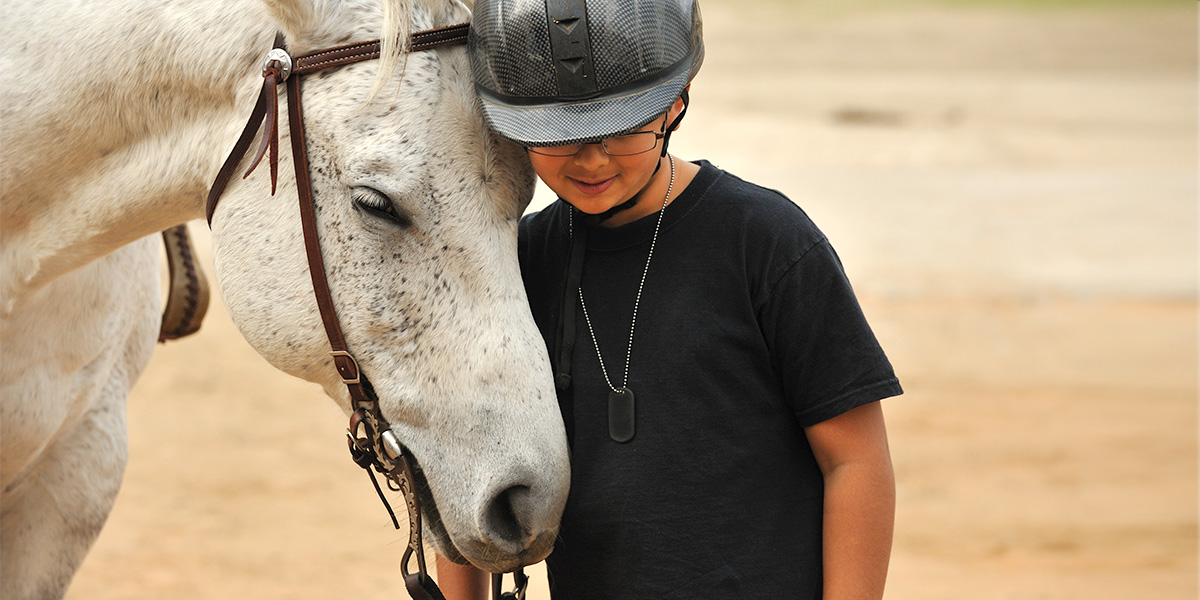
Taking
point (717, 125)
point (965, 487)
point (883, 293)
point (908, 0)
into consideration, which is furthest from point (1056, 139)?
point (908, 0)

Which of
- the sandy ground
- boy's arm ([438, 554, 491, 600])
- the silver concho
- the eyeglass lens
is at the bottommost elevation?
the sandy ground

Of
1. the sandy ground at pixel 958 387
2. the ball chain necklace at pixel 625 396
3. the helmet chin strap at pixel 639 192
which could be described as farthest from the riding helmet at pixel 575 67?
the sandy ground at pixel 958 387

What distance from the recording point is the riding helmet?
5.16 ft

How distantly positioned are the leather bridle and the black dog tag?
0.91 ft

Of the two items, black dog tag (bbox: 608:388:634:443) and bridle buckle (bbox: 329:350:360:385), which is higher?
bridle buckle (bbox: 329:350:360:385)

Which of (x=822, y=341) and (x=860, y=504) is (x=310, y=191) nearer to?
(x=822, y=341)

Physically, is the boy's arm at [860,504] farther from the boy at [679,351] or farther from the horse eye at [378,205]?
the horse eye at [378,205]

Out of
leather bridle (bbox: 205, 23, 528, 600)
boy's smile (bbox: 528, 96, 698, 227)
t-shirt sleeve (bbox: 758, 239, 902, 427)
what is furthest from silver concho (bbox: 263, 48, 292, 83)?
t-shirt sleeve (bbox: 758, 239, 902, 427)

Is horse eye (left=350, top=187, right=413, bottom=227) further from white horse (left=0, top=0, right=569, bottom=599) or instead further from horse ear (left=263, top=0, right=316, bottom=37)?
horse ear (left=263, top=0, right=316, bottom=37)

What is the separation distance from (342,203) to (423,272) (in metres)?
0.17

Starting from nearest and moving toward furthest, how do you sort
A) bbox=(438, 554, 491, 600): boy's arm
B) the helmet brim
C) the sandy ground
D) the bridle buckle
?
the helmet brim → the bridle buckle → bbox=(438, 554, 491, 600): boy's arm → the sandy ground

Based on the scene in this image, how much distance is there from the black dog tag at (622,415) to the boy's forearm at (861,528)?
0.34m

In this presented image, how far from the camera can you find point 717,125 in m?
14.2

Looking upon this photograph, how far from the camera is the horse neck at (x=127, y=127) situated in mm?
1704
